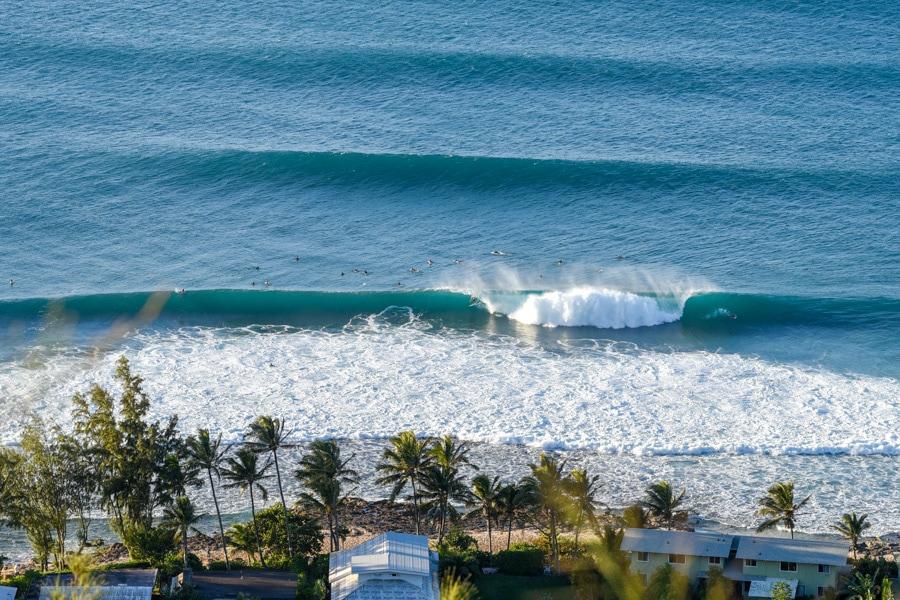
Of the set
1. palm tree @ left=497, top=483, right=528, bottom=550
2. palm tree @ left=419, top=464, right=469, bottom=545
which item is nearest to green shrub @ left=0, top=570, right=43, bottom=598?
palm tree @ left=419, top=464, right=469, bottom=545

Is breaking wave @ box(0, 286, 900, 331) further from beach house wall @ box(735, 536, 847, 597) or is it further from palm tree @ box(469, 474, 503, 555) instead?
beach house wall @ box(735, 536, 847, 597)

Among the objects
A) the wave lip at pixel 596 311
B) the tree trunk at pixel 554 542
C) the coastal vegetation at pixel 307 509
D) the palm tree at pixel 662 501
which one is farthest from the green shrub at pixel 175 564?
the wave lip at pixel 596 311

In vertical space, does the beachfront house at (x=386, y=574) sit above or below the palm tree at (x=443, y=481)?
below

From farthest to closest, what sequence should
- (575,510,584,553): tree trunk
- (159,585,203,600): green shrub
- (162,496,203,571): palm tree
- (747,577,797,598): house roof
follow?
(575,510,584,553): tree trunk < (162,496,203,571): palm tree < (747,577,797,598): house roof < (159,585,203,600): green shrub

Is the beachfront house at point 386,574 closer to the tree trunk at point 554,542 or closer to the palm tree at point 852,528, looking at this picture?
the tree trunk at point 554,542

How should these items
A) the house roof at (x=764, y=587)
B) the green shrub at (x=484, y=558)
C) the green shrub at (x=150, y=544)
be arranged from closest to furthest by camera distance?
the house roof at (x=764, y=587)
the green shrub at (x=150, y=544)
the green shrub at (x=484, y=558)

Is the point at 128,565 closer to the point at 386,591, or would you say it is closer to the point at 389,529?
the point at 386,591
